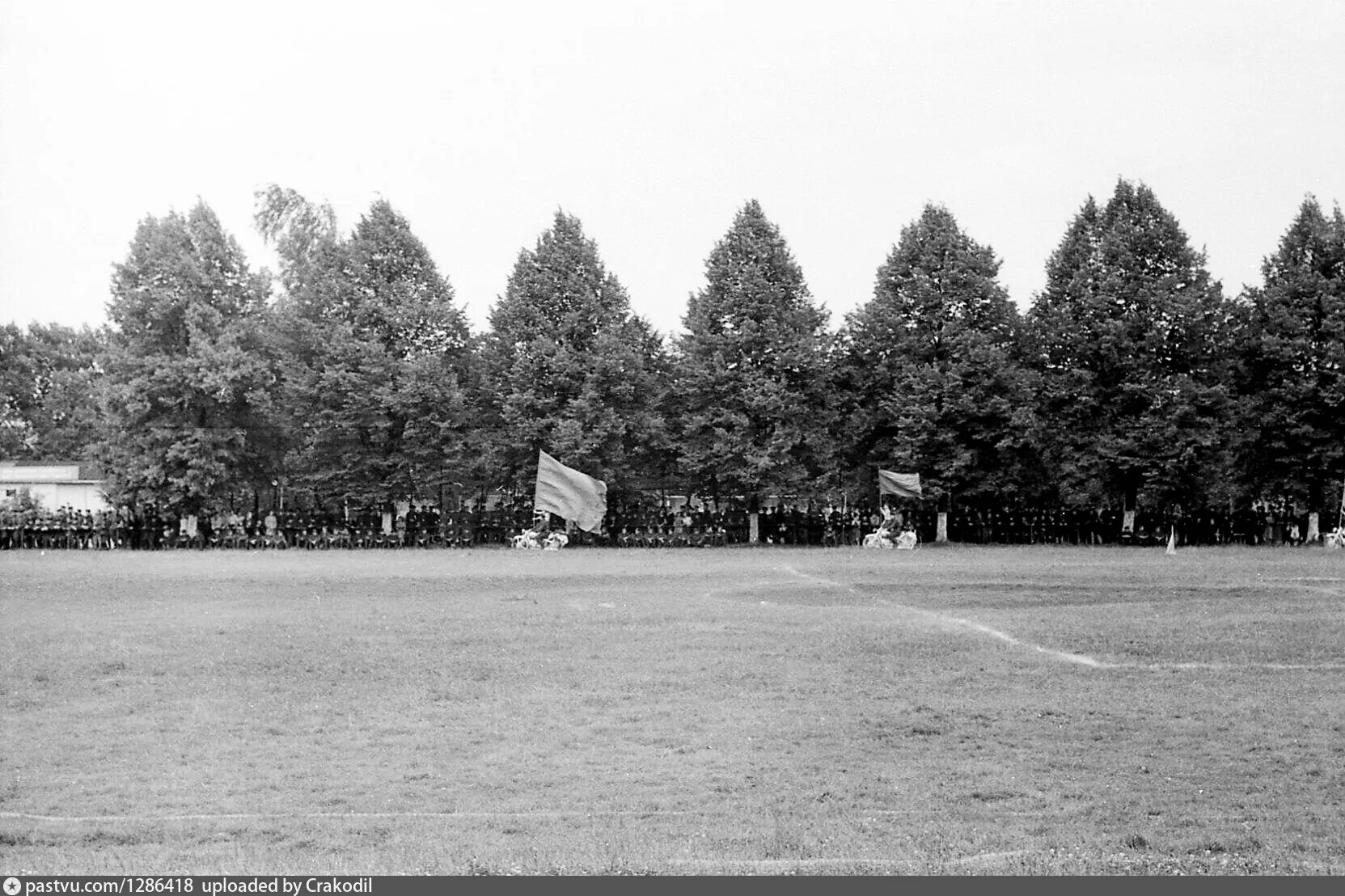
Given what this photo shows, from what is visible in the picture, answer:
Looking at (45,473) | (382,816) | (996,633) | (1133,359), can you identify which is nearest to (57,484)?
(45,473)

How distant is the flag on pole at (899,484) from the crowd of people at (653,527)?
0.96m

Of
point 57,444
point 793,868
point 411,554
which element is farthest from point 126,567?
point 57,444

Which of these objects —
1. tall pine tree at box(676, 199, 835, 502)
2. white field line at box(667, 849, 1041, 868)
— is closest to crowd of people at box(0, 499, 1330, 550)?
tall pine tree at box(676, 199, 835, 502)

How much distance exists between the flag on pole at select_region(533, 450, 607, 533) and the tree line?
5.79m

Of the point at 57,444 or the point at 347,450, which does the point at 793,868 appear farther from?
the point at 57,444

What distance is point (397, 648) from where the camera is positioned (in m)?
18.3

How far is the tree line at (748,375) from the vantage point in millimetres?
55094

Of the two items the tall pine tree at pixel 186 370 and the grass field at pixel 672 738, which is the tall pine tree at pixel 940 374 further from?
the grass field at pixel 672 738

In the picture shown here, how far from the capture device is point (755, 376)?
58.1 metres

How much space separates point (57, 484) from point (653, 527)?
35658mm

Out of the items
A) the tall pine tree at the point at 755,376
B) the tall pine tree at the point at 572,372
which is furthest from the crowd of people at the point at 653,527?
the tall pine tree at the point at 572,372

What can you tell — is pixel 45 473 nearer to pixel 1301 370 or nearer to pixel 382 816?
pixel 1301 370

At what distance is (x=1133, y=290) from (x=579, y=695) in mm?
46785

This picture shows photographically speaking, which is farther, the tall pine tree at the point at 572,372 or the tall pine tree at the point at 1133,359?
the tall pine tree at the point at 572,372
